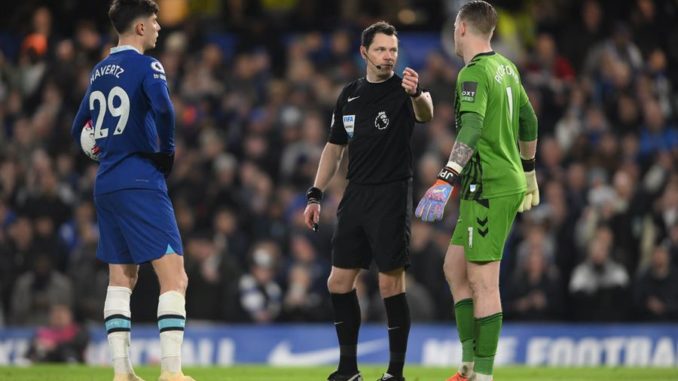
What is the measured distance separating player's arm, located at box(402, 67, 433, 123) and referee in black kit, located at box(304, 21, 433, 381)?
2cm

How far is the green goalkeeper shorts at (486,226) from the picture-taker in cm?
904

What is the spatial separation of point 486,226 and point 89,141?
301cm

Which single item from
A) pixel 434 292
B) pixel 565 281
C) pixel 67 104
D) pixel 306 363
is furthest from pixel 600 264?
pixel 67 104

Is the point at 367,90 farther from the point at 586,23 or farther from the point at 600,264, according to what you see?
the point at 586,23

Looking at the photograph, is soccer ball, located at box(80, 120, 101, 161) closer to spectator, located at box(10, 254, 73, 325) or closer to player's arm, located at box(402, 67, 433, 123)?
player's arm, located at box(402, 67, 433, 123)

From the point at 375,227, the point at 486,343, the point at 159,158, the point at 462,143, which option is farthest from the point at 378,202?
the point at 159,158

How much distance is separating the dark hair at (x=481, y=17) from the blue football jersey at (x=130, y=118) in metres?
2.33

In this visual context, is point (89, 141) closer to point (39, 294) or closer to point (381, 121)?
point (381, 121)

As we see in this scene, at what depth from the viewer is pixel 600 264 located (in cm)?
1672

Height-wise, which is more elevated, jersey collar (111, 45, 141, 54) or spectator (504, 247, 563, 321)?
jersey collar (111, 45, 141, 54)

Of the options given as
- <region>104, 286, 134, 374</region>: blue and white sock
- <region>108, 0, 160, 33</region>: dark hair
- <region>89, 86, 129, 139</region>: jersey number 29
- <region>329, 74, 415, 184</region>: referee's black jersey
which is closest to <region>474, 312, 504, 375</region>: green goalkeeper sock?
<region>329, 74, 415, 184</region>: referee's black jersey

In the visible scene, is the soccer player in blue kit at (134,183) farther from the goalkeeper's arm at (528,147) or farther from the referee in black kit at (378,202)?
the goalkeeper's arm at (528,147)

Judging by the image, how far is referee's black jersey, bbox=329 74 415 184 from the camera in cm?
973

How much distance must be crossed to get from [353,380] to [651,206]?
8764 millimetres
